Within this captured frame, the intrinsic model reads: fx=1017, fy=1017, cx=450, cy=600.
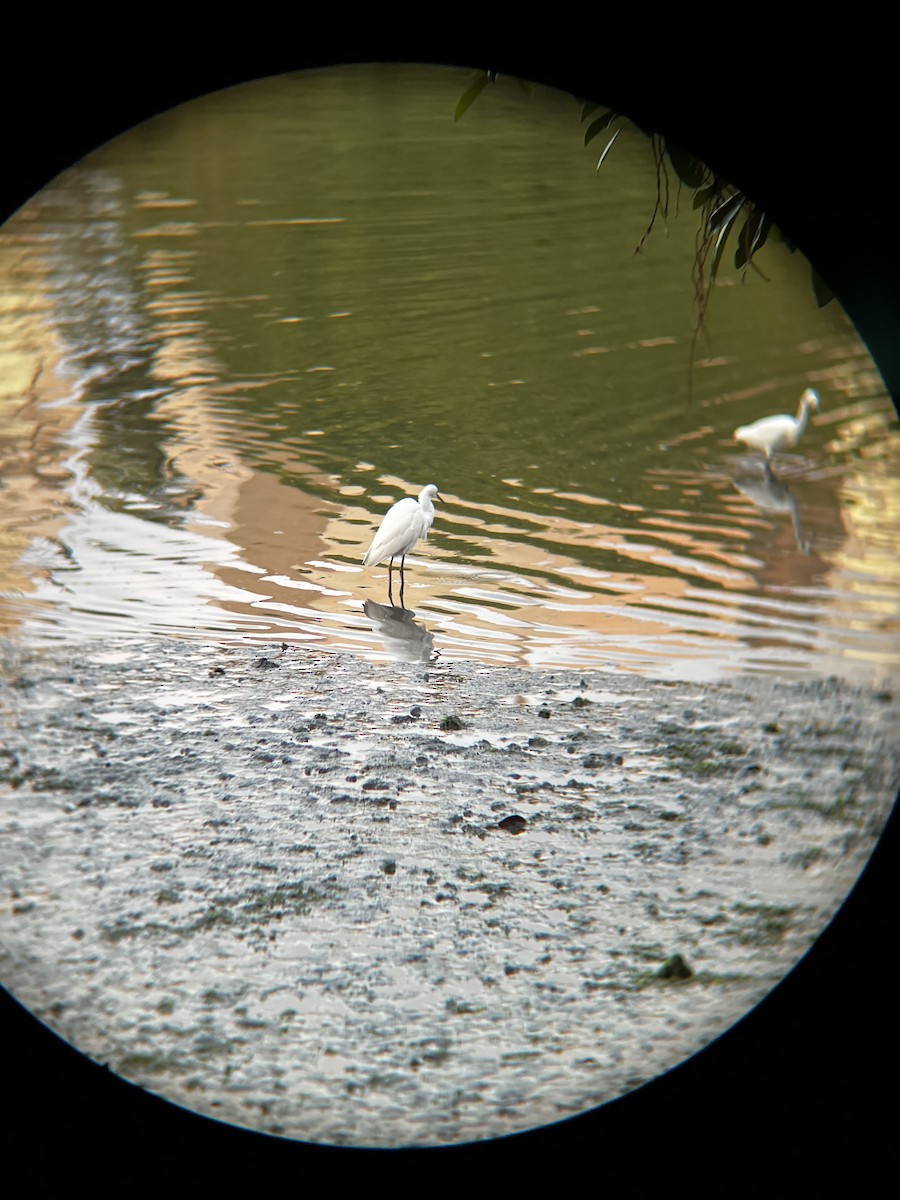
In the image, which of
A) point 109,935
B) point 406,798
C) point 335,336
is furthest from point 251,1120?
point 335,336

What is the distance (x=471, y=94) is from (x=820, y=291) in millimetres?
463

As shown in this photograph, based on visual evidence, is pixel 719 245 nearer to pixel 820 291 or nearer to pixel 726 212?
pixel 726 212

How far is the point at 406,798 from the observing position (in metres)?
1.42

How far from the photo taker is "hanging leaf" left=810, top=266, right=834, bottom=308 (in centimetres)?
114

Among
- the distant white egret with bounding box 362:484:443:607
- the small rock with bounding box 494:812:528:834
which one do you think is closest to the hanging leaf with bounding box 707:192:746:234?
the distant white egret with bounding box 362:484:443:607

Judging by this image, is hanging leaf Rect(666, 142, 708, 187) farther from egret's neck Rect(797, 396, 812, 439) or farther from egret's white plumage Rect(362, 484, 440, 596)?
egret's white plumage Rect(362, 484, 440, 596)

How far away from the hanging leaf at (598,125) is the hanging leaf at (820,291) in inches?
11.4

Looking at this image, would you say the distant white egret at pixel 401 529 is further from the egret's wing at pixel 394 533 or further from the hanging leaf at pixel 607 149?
the hanging leaf at pixel 607 149

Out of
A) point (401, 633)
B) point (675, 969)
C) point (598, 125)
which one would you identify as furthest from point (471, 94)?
point (675, 969)

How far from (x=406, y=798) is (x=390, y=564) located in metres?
0.33

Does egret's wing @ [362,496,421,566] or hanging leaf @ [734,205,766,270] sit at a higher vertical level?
hanging leaf @ [734,205,766,270]

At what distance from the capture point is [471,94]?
1.19 m

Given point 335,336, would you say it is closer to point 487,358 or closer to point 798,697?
point 487,358

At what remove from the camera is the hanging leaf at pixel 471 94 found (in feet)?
3.82
